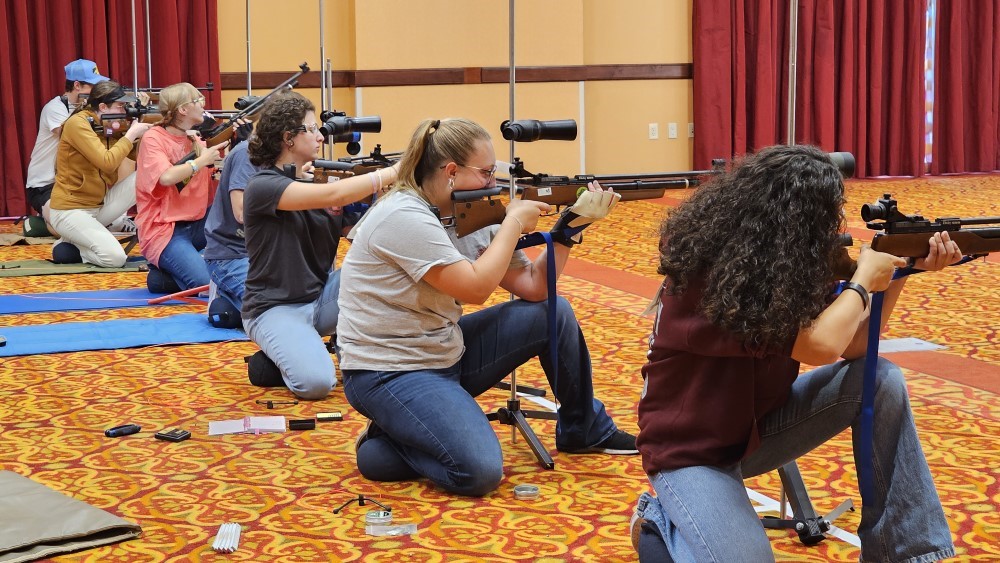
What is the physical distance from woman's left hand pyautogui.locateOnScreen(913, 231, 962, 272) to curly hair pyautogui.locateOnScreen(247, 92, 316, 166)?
2274 millimetres

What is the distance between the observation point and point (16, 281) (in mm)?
6031

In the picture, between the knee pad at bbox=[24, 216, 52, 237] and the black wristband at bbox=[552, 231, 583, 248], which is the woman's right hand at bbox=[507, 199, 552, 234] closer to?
the black wristband at bbox=[552, 231, 583, 248]

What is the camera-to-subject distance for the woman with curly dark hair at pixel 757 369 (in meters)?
2.00

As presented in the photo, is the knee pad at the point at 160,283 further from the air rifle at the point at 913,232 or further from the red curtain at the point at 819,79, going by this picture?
the red curtain at the point at 819,79

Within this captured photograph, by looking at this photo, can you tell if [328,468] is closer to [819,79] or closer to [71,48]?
[71,48]

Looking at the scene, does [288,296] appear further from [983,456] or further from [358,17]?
[358,17]

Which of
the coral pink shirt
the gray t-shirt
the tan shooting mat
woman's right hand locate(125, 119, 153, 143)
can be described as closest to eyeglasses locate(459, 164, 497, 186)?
the gray t-shirt

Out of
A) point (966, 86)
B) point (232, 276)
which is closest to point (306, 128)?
point (232, 276)

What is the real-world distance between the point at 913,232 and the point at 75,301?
4209mm

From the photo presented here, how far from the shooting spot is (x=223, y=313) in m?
4.83

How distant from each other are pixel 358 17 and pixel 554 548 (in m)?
6.72

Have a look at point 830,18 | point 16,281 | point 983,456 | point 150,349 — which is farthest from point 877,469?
point 830,18

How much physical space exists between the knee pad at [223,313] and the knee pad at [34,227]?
9.61 feet

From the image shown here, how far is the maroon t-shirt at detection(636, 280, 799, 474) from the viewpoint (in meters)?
2.07
